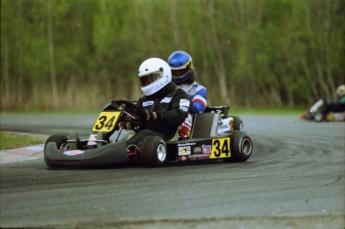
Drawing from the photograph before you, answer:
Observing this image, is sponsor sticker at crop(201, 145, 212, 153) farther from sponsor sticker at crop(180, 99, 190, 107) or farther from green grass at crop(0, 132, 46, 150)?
green grass at crop(0, 132, 46, 150)

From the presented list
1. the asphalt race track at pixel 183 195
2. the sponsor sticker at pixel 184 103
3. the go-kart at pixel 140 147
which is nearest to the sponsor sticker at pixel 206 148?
the go-kart at pixel 140 147

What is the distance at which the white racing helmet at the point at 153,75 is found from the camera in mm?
9852

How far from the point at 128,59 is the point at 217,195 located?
34.8 metres

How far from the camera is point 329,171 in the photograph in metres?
8.69

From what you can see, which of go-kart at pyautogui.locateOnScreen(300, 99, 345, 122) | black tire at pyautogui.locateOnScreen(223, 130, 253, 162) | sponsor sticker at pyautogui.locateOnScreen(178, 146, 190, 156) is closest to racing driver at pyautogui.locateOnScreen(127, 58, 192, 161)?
sponsor sticker at pyautogui.locateOnScreen(178, 146, 190, 156)

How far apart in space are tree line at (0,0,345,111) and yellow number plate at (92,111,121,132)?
859 inches

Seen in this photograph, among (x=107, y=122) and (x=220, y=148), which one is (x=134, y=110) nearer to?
(x=107, y=122)

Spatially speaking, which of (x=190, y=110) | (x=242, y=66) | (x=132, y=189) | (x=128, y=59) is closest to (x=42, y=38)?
(x=128, y=59)

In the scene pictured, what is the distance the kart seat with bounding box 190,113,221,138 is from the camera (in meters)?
10.2

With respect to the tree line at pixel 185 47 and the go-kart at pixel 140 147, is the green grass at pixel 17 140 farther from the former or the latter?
the tree line at pixel 185 47

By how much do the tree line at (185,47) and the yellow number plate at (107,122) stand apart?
2181 centimetres

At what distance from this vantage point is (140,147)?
30.5ft

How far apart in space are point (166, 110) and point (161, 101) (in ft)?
0.65

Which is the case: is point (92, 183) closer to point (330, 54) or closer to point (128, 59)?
point (330, 54)
